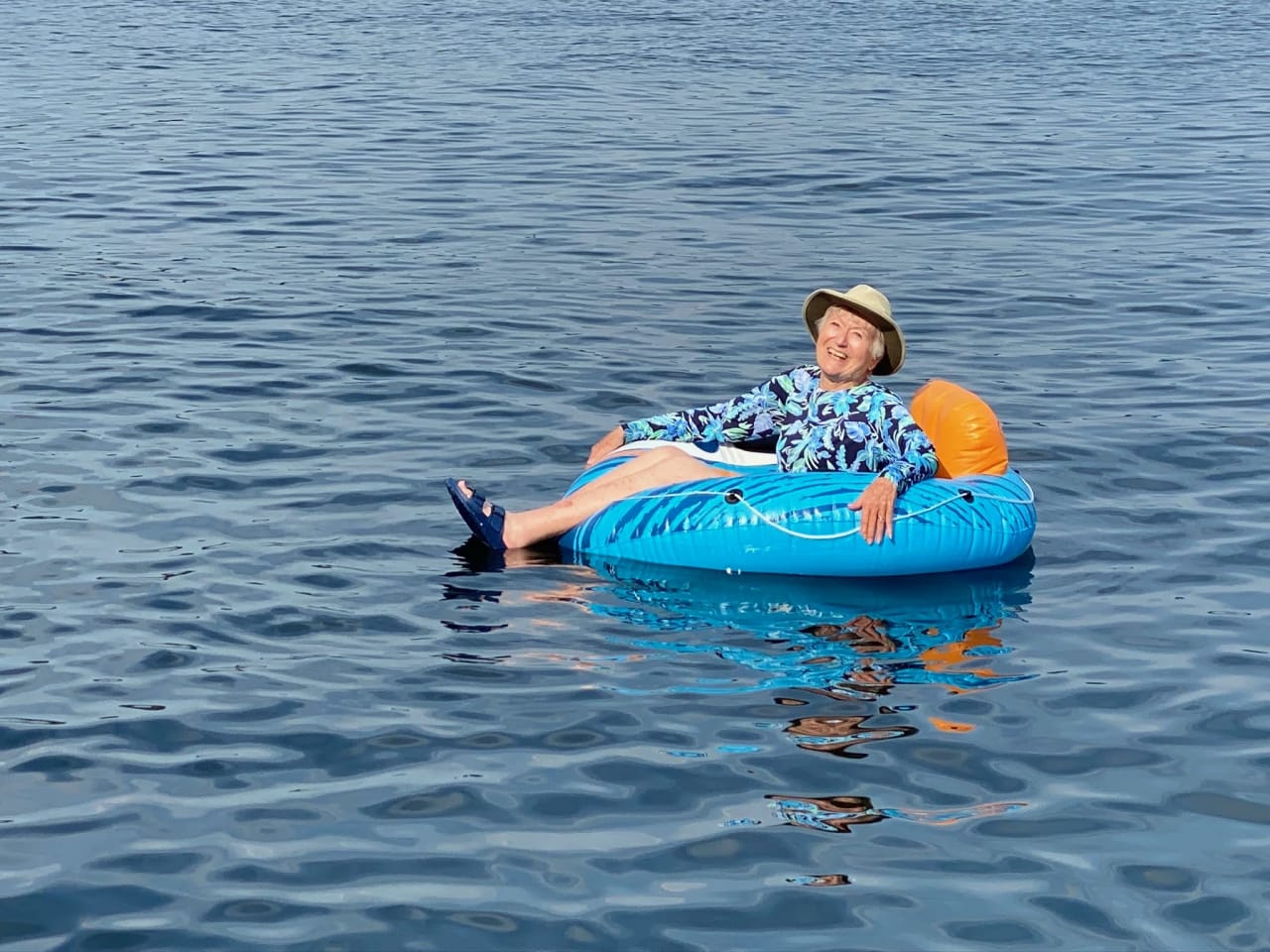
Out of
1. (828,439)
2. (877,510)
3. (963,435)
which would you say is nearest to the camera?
(877,510)

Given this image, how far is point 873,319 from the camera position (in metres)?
7.61

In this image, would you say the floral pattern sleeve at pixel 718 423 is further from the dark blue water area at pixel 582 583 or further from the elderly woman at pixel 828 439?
the dark blue water area at pixel 582 583

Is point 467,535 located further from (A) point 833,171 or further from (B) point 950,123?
(B) point 950,123

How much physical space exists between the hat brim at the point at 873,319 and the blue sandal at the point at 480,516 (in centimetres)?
161

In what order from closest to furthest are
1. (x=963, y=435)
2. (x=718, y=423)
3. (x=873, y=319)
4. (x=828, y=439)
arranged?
(x=873, y=319) < (x=828, y=439) < (x=963, y=435) < (x=718, y=423)

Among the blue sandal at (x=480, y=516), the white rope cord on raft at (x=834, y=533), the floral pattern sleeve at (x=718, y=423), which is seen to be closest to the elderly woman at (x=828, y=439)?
the blue sandal at (x=480, y=516)

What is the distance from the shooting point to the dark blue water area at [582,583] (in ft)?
16.3

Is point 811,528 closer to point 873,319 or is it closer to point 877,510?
point 877,510

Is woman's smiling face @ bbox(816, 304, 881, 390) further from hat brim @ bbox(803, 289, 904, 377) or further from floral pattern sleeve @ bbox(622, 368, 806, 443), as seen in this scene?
floral pattern sleeve @ bbox(622, 368, 806, 443)

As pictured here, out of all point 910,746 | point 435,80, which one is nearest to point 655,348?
point 910,746

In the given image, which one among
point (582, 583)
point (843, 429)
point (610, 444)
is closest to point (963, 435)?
point (843, 429)

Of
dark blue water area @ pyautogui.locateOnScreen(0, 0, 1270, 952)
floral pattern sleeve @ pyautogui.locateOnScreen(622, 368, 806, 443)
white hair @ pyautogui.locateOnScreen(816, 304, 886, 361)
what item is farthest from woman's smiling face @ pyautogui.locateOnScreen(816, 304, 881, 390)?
dark blue water area @ pyautogui.locateOnScreen(0, 0, 1270, 952)

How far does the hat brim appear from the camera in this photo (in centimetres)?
753

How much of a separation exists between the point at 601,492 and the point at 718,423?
2.58ft
